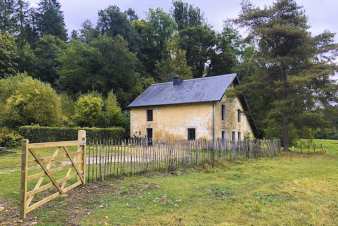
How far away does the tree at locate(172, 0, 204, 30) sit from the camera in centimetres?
6550

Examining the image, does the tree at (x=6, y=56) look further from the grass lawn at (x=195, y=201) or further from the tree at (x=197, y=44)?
the grass lawn at (x=195, y=201)

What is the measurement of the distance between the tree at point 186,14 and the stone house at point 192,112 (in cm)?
3320

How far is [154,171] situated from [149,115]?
2157 centimetres

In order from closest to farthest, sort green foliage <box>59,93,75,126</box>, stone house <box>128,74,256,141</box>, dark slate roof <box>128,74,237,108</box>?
stone house <box>128,74,256,141</box> → dark slate roof <box>128,74,237,108</box> → green foliage <box>59,93,75,126</box>

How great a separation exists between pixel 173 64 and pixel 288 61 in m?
25.5

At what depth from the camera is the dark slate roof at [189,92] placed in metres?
29.9

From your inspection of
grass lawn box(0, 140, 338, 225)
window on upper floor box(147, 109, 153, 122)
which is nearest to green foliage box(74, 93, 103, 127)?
window on upper floor box(147, 109, 153, 122)

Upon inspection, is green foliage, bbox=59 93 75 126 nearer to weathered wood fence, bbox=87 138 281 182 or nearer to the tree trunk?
the tree trunk

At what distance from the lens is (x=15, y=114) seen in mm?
26875

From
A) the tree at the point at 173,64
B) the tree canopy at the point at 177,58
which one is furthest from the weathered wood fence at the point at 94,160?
the tree at the point at 173,64

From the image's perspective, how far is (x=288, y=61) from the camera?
25188mm

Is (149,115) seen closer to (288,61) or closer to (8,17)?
(288,61)

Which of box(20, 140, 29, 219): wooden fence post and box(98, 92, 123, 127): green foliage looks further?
box(98, 92, 123, 127): green foliage

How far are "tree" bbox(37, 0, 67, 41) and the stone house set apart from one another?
3266 centimetres
